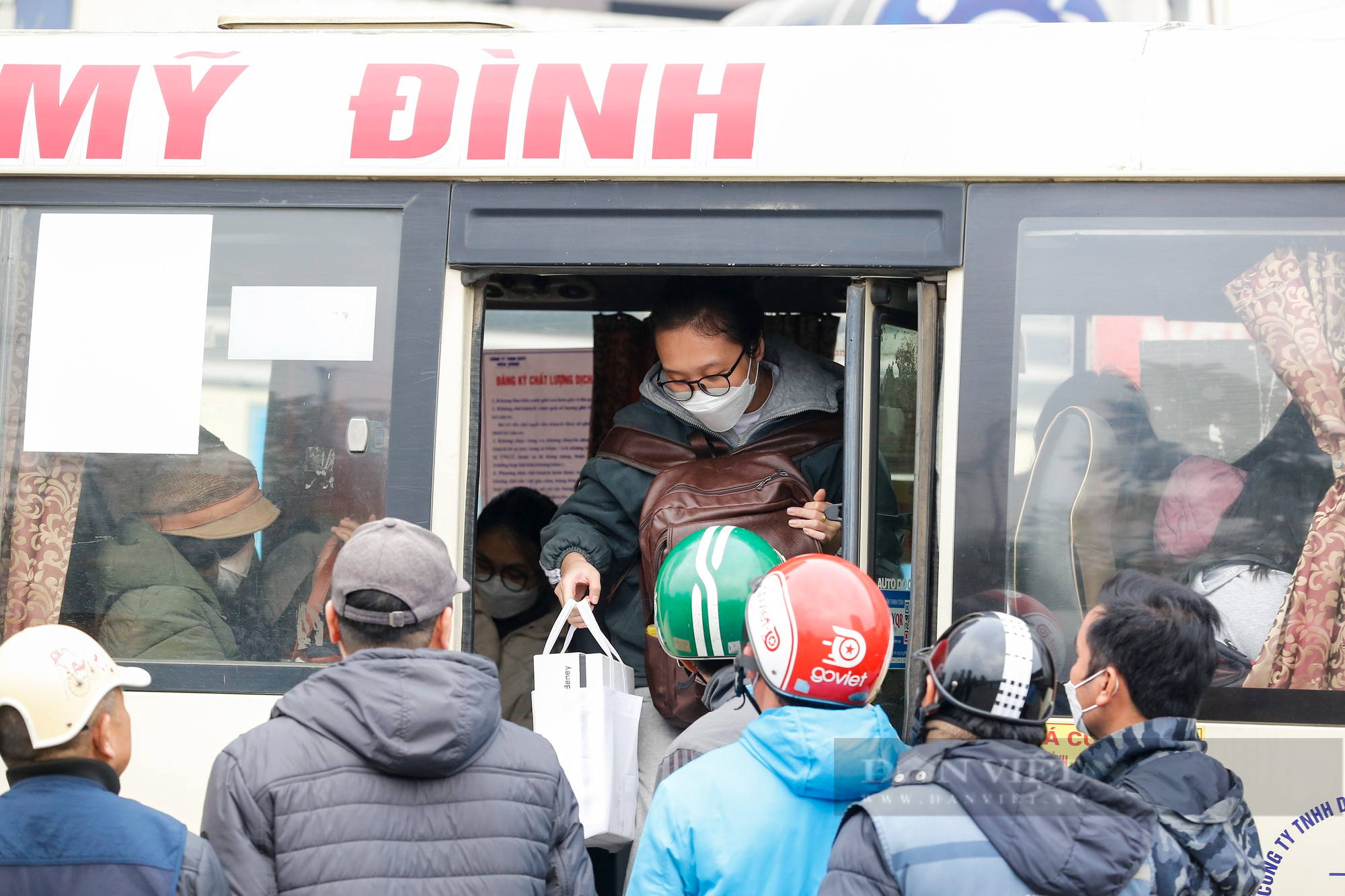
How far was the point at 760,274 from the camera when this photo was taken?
2846 millimetres

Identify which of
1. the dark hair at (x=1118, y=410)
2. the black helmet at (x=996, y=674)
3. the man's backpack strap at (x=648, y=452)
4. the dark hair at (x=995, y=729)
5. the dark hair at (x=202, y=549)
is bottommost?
the dark hair at (x=995, y=729)

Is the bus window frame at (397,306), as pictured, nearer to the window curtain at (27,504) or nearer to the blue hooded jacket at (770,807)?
the window curtain at (27,504)

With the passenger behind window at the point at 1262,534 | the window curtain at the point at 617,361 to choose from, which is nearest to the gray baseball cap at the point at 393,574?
the passenger behind window at the point at 1262,534

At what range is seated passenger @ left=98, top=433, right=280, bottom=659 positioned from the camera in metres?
2.90

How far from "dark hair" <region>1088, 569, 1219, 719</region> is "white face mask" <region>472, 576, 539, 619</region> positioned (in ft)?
8.32

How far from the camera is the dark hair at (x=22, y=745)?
170 centimetres

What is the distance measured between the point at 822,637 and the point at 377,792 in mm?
740

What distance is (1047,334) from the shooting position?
8.85 feet

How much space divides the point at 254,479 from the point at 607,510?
101cm

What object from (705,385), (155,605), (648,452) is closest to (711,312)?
(705,385)

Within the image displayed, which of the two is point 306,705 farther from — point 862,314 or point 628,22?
point 628,22

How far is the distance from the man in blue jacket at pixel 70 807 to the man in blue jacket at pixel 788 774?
71cm

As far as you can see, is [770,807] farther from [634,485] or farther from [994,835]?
[634,485]

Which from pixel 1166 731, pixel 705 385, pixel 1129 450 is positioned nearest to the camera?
pixel 1166 731
